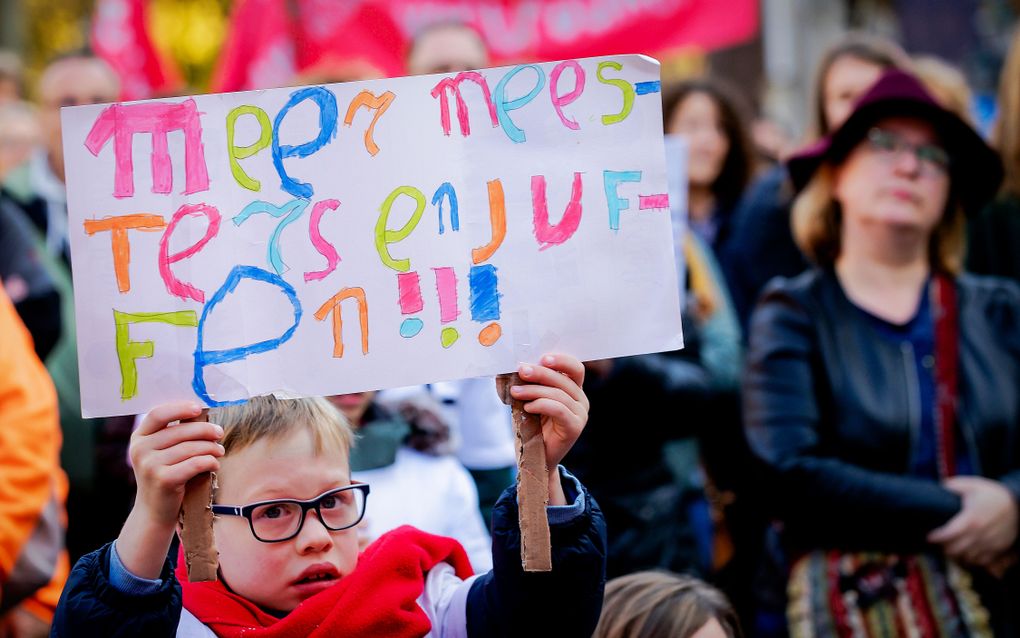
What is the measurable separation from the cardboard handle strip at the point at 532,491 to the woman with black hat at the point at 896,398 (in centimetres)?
124

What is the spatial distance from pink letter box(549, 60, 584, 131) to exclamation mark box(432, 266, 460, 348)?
0.32 m

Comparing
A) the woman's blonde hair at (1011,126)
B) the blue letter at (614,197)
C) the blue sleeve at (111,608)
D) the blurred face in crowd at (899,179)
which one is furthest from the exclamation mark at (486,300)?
the woman's blonde hair at (1011,126)

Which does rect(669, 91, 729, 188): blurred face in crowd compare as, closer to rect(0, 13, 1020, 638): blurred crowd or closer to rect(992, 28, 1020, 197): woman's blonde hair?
rect(0, 13, 1020, 638): blurred crowd

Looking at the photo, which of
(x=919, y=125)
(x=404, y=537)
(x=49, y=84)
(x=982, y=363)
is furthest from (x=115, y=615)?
(x=49, y=84)

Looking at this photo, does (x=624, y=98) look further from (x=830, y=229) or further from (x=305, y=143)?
(x=830, y=229)

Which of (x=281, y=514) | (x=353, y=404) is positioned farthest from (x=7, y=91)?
(x=281, y=514)

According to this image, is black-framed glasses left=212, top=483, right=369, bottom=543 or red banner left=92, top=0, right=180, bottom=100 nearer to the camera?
black-framed glasses left=212, top=483, right=369, bottom=543

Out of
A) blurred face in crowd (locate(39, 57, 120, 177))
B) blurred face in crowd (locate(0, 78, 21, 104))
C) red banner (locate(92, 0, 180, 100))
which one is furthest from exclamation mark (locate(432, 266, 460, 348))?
blurred face in crowd (locate(0, 78, 21, 104))

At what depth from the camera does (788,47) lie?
12414 mm

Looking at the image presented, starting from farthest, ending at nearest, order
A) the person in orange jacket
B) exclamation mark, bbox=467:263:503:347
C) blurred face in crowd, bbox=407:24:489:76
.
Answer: blurred face in crowd, bbox=407:24:489:76 < the person in orange jacket < exclamation mark, bbox=467:263:503:347

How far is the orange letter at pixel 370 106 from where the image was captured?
1.96m

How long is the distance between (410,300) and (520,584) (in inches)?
19.6

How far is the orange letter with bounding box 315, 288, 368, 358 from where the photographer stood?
6.35ft

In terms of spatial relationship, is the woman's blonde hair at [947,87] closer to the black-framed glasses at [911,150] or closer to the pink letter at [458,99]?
the black-framed glasses at [911,150]
